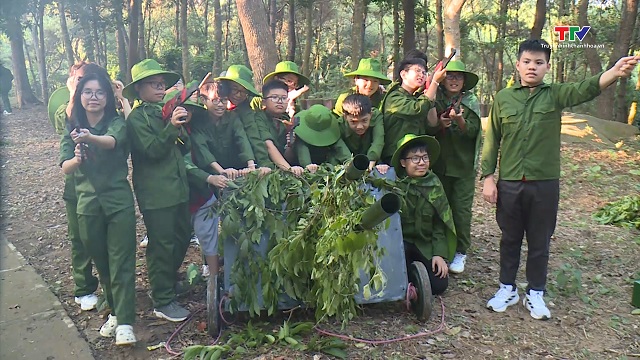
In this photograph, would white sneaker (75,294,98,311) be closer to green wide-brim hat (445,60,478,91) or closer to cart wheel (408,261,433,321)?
cart wheel (408,261,433,321)

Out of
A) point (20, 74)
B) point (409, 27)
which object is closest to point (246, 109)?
point (409, 27)

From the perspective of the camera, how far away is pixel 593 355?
3246 millimetres

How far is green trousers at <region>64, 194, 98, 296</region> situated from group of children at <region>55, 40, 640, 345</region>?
0.03 feet

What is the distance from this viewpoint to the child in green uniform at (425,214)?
13.0 feet

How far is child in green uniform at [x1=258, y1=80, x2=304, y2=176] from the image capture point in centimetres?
414

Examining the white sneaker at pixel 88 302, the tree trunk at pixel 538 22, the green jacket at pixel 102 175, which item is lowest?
the white sneaker at pixel 88 302

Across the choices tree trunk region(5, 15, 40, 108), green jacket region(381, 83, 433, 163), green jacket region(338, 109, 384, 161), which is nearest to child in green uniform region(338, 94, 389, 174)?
green jacket region(338, 109, 384, 161)

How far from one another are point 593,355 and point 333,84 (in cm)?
1812

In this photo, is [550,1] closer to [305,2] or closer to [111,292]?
[305,2]

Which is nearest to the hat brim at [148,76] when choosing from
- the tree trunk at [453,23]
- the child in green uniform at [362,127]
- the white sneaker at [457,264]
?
the child in green uniform at [362,127]

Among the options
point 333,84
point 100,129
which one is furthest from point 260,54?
point 333,84

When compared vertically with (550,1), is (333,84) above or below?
below

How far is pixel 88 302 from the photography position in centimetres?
400

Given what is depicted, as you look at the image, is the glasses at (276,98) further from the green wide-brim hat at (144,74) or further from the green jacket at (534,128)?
the green jacket at (534,128)
